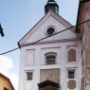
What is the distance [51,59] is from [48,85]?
2294 mm

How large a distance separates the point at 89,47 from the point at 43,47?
6118mm

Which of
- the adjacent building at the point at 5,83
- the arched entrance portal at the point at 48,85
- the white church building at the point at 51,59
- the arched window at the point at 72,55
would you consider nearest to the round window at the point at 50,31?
the white church building at the point at 51,59

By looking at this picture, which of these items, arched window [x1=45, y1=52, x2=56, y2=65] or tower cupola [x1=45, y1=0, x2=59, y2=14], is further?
tower cupola [x1=45, y1=0, x2=59, y2=14]

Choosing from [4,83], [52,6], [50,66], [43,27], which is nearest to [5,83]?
[4,83]

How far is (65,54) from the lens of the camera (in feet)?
67.1

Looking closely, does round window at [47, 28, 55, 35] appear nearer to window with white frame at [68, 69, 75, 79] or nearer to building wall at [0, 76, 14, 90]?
window with white frame at [68, 69, 75, 79]

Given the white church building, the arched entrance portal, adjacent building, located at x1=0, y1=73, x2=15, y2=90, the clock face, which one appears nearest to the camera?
the arched entrance portal

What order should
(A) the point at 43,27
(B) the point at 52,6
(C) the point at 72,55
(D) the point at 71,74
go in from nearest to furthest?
(D) the point at 71,74
(C) the point at 72,55
(A) the point at 43,27
(B) the point at 52,6

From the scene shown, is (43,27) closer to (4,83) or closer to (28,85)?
(28,85)

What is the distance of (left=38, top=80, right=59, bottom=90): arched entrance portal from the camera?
19.5 metres

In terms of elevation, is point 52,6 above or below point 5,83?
above

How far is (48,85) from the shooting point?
19.8 m

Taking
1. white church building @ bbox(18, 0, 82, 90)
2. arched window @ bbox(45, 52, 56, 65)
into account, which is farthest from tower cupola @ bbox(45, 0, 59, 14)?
arched window @ bbox(45, 52, 56, 65)

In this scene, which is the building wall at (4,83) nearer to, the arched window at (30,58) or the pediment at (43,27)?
the arched window at (30,58)
